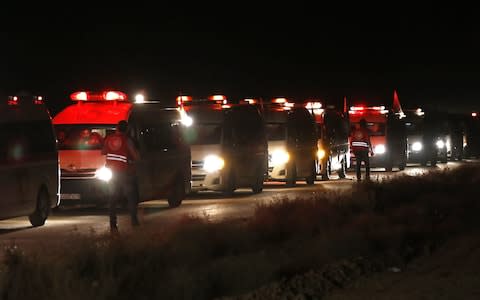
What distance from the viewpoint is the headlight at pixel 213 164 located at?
2834 cm

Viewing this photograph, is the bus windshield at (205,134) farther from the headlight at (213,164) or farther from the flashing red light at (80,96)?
the flashing red light at (80,96)

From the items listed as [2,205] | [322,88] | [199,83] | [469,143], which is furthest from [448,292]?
[322,88]

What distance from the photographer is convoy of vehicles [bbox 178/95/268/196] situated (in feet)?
93.1

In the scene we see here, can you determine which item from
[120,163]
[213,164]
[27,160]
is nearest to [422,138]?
[213,164]

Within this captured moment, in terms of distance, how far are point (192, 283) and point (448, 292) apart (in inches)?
111

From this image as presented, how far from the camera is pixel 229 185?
2856 cm

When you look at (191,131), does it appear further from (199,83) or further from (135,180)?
(199,83)

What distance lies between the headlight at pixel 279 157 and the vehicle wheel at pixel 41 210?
1159 centimetres

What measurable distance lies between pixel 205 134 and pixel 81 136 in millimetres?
5211

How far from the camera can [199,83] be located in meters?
93.2

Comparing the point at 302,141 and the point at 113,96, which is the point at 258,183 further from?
the point at 113,96

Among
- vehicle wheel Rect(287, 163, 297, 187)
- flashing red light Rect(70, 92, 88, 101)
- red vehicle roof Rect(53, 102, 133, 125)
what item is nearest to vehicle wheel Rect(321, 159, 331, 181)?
vehicle wheel Rect(287, 163, 297, 187)

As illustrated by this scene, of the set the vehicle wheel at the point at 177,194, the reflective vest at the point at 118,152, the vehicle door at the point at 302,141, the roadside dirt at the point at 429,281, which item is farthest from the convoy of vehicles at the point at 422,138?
the roadside dirt at the point at 429,281

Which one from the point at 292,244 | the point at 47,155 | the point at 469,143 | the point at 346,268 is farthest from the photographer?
the point at 469,143
